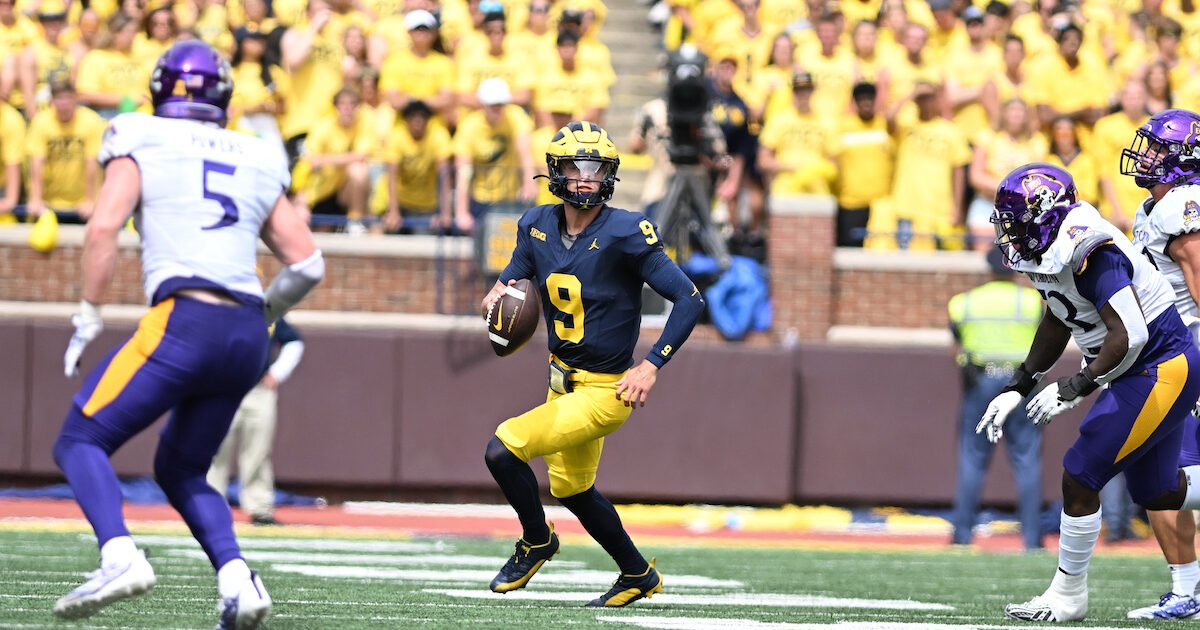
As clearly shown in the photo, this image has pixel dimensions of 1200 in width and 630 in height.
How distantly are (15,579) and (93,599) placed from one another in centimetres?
258

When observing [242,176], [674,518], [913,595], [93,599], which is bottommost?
[674,518]

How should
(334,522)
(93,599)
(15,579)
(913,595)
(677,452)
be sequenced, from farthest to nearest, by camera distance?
(677,452)
(334,522)
(913,595)
(15,579)
(93,599)

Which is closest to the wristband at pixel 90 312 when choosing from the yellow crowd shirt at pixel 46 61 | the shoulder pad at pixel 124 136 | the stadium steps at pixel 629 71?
the shoulder pad at pixel 124 136

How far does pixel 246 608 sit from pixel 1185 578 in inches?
161

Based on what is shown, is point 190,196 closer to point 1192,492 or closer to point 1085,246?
point 1085,246

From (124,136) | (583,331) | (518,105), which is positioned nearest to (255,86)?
(518,105)

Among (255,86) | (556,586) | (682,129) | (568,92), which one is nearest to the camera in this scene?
(556,586)

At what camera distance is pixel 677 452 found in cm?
1269

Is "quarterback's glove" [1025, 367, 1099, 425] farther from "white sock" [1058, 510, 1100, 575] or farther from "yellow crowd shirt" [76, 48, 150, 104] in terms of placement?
"yellow crowd shirt" [76, 48, 150, 104]

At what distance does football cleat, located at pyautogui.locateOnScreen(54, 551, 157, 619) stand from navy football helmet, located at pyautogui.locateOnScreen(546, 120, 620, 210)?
252 cm

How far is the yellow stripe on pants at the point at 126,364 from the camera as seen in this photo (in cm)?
477

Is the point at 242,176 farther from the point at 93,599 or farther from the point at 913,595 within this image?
the point at 913,595

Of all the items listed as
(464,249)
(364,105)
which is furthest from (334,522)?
A: (364,105)

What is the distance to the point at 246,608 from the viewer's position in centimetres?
465
